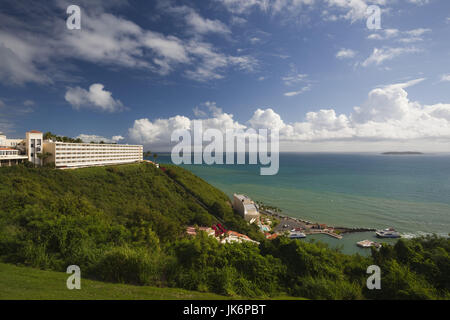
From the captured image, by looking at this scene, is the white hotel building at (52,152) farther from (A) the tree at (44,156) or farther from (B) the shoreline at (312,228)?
(B) the shoreline at (312,228)

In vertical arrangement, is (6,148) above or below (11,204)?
above

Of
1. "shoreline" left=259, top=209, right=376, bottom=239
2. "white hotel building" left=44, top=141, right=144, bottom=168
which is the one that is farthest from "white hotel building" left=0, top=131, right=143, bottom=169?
"shoreline" left=259, top=209, right=376, bottom=239

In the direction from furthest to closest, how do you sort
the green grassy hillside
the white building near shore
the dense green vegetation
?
the white building near shore
the dense green vegetation
the green grassy hillside

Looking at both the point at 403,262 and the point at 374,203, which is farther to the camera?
the point at 374,203

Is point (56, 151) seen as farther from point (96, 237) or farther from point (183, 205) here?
point (96, 237)

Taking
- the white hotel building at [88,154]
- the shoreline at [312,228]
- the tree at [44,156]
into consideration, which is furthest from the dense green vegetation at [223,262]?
the white hotel building at [88,154]

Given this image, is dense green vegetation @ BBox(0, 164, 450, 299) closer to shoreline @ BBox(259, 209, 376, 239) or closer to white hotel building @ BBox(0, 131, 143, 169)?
shoreline @ BBox(259, 209, 376, 239)

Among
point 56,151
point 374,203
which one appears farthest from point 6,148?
point 374,203

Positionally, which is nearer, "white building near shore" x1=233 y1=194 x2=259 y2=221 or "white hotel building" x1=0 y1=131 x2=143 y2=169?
"white hotel building" x1=0 y1=131 x2=143 y2=169
